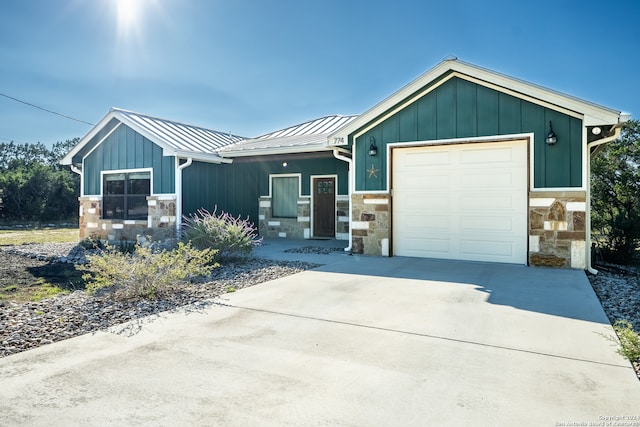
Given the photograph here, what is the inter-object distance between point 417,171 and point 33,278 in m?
7.23

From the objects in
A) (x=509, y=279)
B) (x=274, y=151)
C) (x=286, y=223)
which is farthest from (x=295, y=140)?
(x=509, y=279)

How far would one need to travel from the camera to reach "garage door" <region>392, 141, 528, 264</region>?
7.34m

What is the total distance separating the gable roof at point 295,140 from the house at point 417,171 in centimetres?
6

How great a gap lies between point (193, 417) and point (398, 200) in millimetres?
6752

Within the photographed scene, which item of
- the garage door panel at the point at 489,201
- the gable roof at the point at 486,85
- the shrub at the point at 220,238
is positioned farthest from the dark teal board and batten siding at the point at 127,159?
the garage door panel at the point at 489,201

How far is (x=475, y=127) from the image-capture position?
7.48 meters

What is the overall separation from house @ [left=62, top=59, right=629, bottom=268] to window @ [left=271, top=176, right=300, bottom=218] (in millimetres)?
173

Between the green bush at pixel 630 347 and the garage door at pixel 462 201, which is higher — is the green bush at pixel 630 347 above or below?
below

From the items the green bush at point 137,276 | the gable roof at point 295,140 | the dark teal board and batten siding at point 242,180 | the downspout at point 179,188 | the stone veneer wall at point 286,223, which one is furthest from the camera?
the stone veneer wall at point 286,223

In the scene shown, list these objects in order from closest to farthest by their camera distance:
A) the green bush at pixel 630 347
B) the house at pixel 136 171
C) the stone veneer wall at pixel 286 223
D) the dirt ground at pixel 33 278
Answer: the green bush at pixel 630 347
the dirt ground at pixel 33 278
the house at pixel 136 171
the stone veneer wall at pixel 286 223

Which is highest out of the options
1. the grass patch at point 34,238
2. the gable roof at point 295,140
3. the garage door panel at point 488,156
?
the gable roof at point 295,140

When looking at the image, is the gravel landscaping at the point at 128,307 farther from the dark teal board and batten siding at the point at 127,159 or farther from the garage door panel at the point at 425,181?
the dark teal board and batten siding at the point at 127,159

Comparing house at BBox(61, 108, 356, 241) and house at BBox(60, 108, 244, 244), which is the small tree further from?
house at BBox(60, 108, 244, 244)

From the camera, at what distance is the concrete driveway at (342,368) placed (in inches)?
90.7
